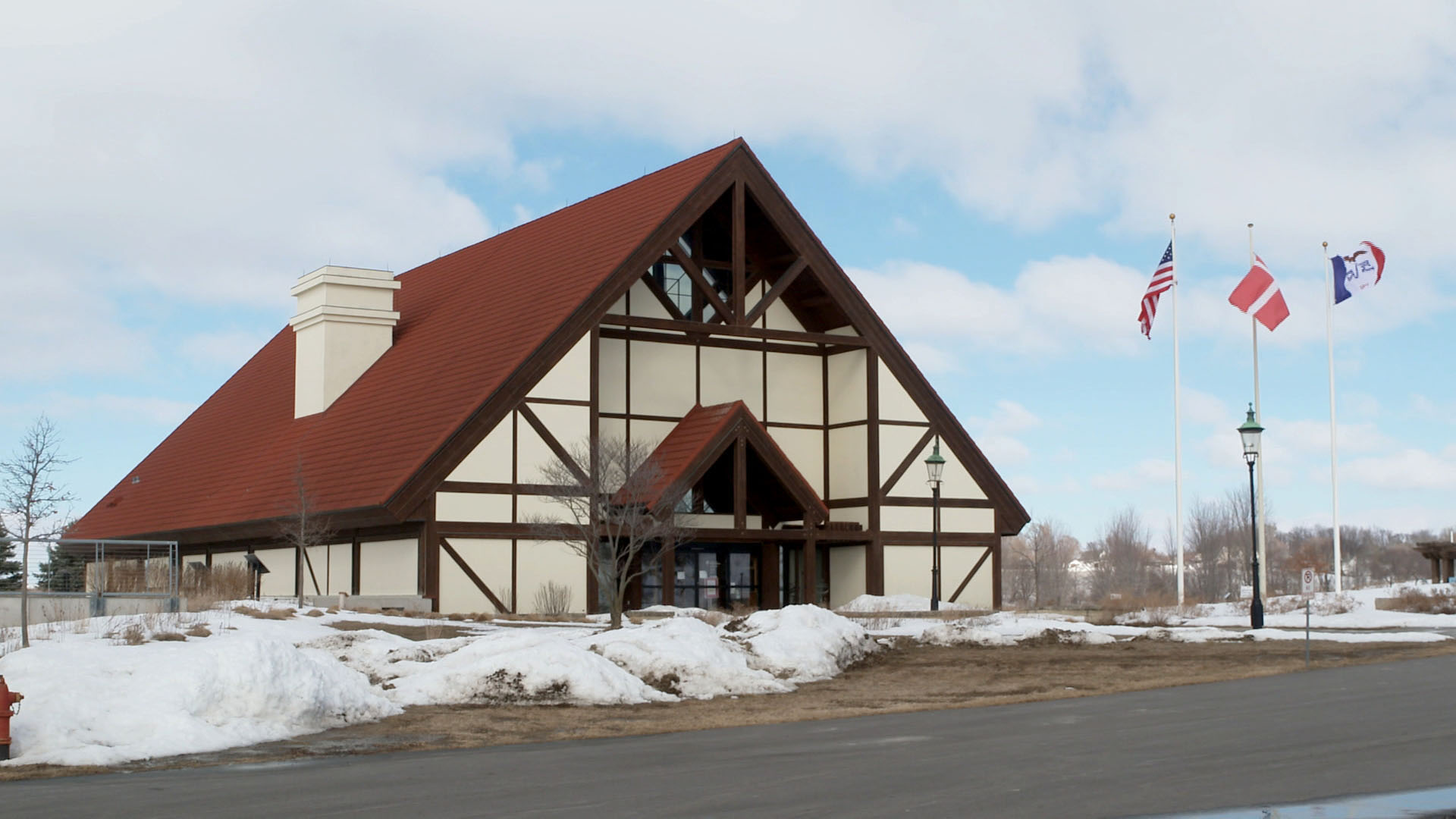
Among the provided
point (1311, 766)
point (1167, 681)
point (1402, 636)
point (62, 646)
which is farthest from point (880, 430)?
point (1311, 766)

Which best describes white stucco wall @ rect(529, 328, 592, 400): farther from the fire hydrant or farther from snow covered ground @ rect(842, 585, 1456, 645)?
the fire hydrant

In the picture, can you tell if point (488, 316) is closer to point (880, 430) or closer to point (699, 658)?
point (880, 430)

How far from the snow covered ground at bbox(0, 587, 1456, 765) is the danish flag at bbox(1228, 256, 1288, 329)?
1255 centimetres

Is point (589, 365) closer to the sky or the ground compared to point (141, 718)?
closer to the sky

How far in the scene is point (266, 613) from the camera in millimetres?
28344

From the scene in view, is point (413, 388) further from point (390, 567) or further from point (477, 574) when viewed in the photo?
point (477, 574)

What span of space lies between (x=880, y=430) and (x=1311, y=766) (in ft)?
96.4

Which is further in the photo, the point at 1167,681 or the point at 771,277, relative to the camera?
the point at 771,277

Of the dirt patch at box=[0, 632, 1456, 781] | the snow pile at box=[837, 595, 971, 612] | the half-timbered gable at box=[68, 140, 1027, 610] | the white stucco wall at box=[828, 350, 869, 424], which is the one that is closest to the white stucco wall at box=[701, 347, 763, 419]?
the half-timbered gable at box=[68, 140, 1027, 610]

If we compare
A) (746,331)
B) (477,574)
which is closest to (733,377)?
(746,331)

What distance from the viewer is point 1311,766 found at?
43.0ft

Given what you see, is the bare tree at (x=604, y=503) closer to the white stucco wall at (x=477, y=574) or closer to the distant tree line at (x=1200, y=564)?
the white stucco wall at (x=477, y=574)

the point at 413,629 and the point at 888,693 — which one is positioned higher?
the point at 413,629

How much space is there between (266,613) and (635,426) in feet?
46.2
